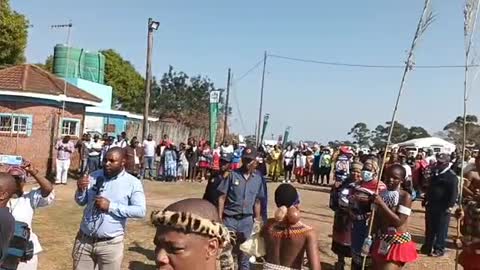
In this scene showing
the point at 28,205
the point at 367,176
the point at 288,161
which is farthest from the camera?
the point at 288,161

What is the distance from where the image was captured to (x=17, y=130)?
1889 cm

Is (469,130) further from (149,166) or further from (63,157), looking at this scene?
(149,166)

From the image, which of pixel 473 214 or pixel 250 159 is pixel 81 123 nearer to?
pixel 250 159

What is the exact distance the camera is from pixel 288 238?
446cm

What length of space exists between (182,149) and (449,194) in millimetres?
12557

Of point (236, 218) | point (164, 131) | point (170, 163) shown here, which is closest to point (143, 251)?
point (236, 218)

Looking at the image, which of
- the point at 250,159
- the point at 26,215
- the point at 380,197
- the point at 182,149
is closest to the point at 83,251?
the point at 26,215

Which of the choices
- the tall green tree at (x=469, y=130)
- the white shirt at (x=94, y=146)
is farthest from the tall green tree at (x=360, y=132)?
the white shirt at (x=94, y=146)

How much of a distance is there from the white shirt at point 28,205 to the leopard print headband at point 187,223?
3062mm

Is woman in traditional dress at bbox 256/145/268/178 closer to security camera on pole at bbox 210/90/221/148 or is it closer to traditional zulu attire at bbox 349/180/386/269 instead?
traditional zulu attire at bbox 349/180/386/269

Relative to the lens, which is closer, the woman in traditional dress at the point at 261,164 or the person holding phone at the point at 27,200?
the person holding phone at the point at 27,200

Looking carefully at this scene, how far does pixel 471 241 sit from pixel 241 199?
2.89m

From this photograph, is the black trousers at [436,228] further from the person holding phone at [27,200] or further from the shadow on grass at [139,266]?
the person holding phone at [27,200]

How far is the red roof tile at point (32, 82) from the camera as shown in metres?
19.3
